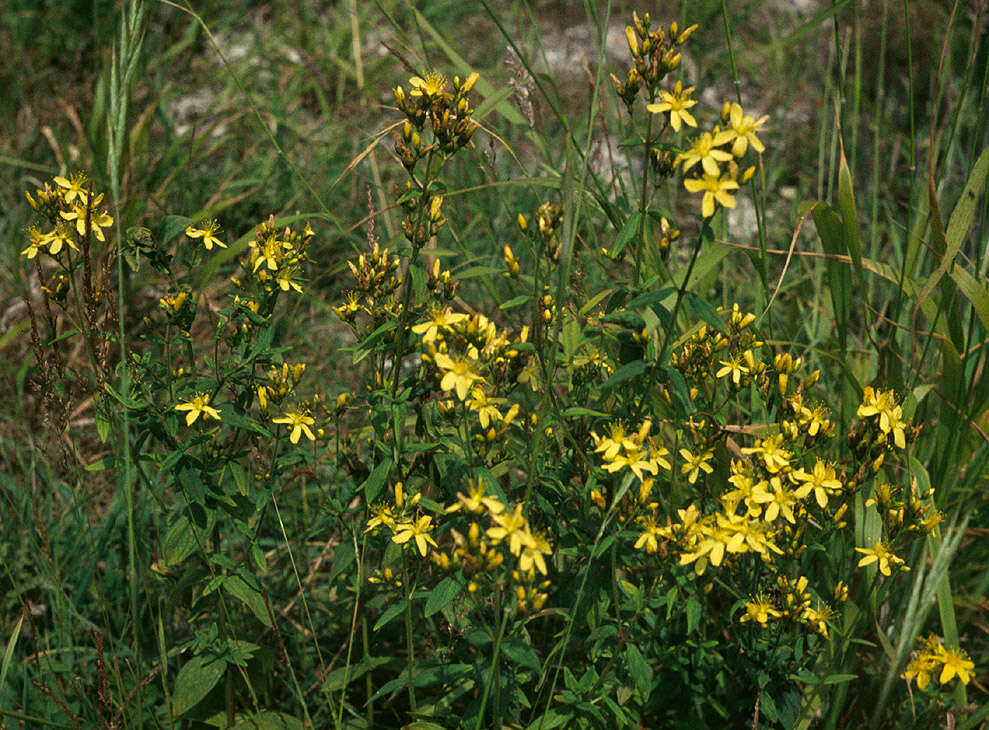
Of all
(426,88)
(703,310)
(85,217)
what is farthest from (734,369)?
(85,217)

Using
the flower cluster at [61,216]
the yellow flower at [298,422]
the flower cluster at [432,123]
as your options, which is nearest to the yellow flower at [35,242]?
the flower cluster at [61,216]

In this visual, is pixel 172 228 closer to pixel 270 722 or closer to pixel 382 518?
pixel 382 518

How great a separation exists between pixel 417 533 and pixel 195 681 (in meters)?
0.58

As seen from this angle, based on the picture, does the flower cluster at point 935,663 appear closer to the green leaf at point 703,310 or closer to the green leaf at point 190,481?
the green leaf at point 703,310

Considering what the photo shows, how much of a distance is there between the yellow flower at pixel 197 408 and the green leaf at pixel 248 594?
34 centimetres

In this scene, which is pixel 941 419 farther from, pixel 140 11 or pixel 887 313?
pixel 140 11

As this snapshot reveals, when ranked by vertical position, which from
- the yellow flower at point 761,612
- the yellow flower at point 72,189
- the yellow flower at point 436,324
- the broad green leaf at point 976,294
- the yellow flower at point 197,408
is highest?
the yellow flower at point 72,189

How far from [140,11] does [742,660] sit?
1.72 meters

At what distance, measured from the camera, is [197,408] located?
5.69ft

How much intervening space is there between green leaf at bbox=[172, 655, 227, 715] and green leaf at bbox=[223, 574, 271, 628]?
0.13 metres

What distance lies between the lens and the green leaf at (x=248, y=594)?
5.95 feet

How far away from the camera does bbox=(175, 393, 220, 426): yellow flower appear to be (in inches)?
67.2

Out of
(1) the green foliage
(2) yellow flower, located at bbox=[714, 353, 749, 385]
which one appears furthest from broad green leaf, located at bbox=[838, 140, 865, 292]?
(2) yellow flower, located at bbox=[714, 353, 749, 385]

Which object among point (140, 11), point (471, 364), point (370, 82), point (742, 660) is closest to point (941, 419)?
point (742, 660)
